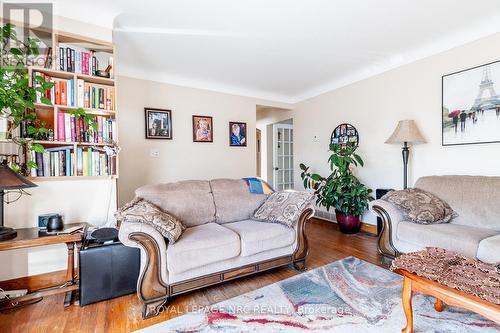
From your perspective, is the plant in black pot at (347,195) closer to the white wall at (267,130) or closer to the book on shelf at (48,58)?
the white wall at (267,130)

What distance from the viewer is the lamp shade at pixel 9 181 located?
1603 mm

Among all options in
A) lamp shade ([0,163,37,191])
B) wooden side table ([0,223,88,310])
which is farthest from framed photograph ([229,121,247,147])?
lamp shade ([0,163,37,191])

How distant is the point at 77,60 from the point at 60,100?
15.5 inches

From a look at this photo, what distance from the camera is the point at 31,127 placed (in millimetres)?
1947

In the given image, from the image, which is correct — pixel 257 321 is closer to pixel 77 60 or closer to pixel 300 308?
pixel 300 308

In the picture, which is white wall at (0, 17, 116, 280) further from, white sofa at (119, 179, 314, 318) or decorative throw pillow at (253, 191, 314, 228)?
decorative throw pillow at (253, 191, 314, 228)

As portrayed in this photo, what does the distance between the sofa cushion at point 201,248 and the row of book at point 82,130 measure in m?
1.18

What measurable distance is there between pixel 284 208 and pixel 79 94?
7.13 feet

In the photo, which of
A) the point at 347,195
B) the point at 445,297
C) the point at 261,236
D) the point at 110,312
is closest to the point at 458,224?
the point at 347,195

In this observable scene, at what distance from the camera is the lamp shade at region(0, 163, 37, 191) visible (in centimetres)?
160

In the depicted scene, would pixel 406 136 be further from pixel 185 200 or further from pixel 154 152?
pixel 154 152

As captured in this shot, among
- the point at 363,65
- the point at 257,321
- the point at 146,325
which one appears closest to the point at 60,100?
the point at 146,325

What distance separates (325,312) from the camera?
5.75 ft

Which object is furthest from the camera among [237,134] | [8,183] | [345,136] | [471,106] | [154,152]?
[237,134]
